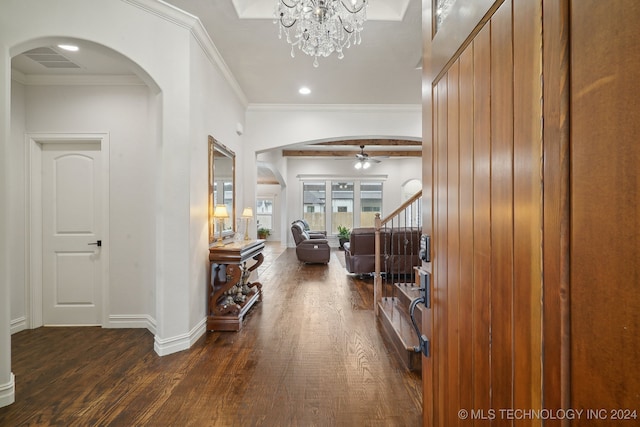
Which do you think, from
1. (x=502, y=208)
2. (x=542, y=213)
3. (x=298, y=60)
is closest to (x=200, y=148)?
(x=298, y=60)

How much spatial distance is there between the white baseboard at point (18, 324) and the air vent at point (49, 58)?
8.78 feet

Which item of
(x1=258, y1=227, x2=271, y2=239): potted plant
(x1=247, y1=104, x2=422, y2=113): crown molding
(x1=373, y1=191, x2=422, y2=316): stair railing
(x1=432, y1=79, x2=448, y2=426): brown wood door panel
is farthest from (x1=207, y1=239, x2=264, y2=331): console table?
(x1=258, y1=227, x2=271, y2=239): potted plant

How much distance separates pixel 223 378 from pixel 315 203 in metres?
8.99

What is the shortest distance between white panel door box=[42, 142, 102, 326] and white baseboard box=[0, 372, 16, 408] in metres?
1.46

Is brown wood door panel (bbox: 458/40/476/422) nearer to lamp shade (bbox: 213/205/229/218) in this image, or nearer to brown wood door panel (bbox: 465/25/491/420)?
brown wood door panel (bbox: 465/25/491/420)

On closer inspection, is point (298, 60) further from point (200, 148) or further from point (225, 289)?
point (225, 289)

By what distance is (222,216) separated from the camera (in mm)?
3594

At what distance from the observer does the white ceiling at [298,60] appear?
2.94 meters

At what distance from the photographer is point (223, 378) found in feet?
7.85

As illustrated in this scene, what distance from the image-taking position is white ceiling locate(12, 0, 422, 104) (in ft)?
9.64

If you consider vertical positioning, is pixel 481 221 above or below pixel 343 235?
above

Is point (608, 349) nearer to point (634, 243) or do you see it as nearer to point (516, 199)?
point (634, 243)

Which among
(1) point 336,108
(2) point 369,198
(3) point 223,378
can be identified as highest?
(1) point 336,108

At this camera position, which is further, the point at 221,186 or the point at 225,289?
the point at 221,186
